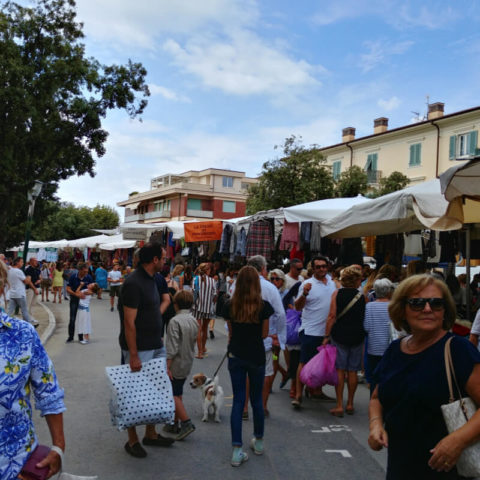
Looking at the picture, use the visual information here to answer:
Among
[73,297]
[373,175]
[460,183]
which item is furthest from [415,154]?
[460,183]

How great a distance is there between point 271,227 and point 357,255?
237 centimetres

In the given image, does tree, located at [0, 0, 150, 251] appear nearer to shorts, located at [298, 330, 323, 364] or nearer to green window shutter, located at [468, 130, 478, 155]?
shorts, located at [298, 330, 323, 364]

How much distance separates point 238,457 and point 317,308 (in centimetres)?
247

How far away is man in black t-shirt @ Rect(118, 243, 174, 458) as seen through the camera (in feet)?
14.5

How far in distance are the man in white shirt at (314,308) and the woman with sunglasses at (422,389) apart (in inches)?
153

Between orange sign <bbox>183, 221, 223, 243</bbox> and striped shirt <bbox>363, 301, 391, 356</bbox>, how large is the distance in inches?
360

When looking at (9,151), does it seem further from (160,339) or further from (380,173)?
(380,173)

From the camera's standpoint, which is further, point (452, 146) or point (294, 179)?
point (452, 146)

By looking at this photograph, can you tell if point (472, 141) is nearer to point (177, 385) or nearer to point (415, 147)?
point (415, 147)

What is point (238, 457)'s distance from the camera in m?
4.47

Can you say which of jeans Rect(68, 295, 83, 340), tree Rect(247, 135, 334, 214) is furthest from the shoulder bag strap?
tree Rect(247, 135, 334, 214)

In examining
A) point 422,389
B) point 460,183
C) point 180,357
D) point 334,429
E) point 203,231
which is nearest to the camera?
point 422,389

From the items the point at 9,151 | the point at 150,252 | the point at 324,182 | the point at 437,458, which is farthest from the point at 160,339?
the point at 324,182

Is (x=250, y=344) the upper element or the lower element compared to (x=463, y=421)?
lower
